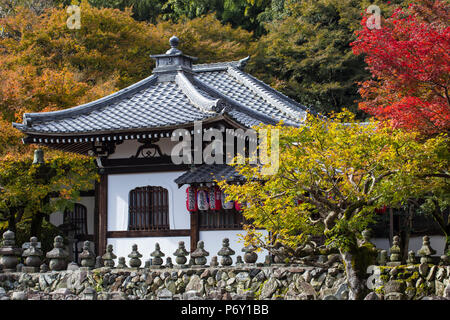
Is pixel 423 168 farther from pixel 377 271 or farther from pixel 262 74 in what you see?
pixel 262 74

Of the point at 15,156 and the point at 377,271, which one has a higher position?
the point at 15,156

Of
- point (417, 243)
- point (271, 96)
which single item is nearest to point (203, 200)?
point (271, 96)

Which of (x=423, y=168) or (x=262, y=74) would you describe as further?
(x=262, y=74)

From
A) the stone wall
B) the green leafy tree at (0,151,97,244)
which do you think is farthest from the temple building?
the stone wall

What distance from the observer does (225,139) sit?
17531 mm

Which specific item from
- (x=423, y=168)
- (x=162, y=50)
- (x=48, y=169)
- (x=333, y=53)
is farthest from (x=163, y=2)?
(x=423, y=168)

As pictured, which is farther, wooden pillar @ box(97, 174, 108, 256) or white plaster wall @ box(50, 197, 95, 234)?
white plaster wall @ box(50, 197, 95, 234)

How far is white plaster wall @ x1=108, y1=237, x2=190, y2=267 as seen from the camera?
1753cm

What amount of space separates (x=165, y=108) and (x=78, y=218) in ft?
26.5

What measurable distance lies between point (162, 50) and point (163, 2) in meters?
8.98

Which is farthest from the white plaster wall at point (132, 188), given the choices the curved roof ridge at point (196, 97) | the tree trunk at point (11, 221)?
the tree trunk at point (11, 221)

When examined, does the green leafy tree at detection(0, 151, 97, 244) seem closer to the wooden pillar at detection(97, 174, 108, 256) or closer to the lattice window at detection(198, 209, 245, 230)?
the wooden pillar at detection(97, 174, 108, 256)

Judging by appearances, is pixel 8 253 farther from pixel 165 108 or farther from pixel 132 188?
pixel 165 108

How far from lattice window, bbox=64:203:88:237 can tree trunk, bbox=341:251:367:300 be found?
45.4ft
